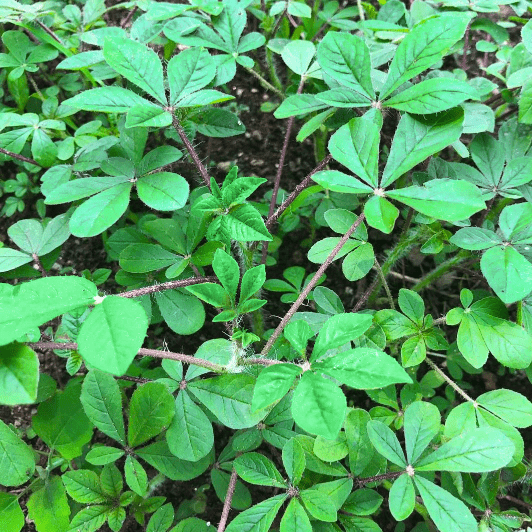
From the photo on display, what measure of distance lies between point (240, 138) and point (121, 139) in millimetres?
1011

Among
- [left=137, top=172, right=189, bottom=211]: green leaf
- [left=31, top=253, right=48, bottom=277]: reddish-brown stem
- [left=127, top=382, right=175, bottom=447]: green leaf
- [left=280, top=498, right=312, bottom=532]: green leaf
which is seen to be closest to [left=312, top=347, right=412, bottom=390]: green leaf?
[left=280, top=498, right=312, bottom=532]: green leaf

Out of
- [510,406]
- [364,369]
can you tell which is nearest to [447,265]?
[510,406]

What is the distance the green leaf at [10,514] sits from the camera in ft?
5.08

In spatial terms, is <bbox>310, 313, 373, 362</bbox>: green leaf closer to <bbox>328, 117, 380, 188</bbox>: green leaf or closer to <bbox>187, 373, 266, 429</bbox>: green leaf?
<bbox>187, 373, 266, 429</bbox>: green leaf

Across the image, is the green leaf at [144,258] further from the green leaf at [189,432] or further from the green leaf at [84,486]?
the green leaf at [84,486]

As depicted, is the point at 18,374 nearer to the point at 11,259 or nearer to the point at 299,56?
the point at 11,259

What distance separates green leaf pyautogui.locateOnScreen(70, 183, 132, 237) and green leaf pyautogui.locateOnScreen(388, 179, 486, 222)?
0.89 m

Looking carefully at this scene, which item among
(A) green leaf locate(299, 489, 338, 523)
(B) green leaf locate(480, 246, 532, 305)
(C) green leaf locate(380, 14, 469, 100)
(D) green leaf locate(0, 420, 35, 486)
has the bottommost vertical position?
(D) green leaf locate(0, 420, 35, 486)

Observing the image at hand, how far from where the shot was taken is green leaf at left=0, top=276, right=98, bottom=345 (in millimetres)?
1158

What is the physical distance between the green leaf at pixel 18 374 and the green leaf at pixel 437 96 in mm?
1317

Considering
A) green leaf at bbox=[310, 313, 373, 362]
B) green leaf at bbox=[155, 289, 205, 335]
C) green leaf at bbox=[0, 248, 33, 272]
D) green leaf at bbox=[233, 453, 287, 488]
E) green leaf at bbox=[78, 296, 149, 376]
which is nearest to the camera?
green leaf at bbox=[78, 296, 149, 376]

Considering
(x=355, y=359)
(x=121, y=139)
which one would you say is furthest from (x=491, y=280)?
(x=121, y=139)

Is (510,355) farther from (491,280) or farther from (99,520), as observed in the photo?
(99,520)

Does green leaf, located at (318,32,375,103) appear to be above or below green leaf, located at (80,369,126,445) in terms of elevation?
above
